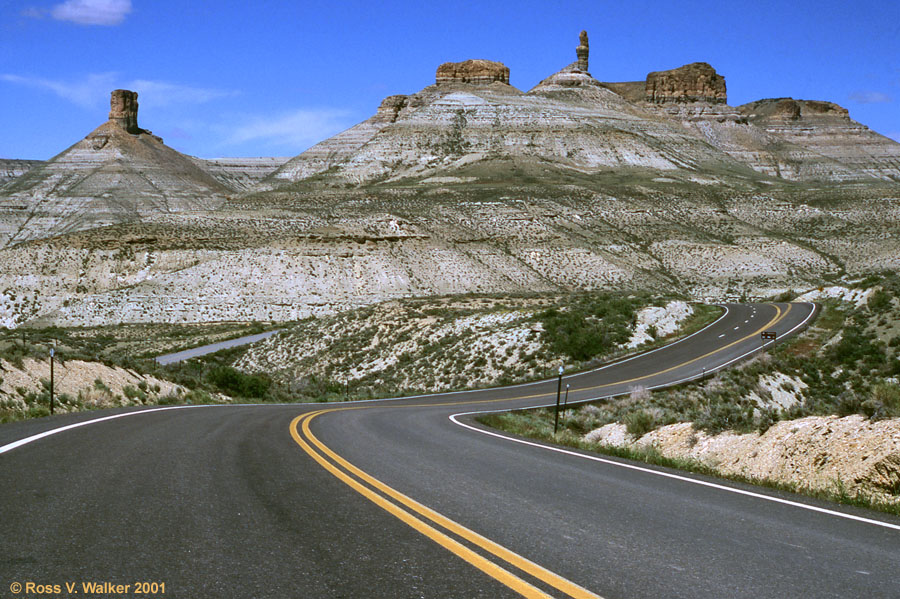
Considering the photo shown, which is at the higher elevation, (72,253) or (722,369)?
(72,253)

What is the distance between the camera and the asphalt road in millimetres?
4609

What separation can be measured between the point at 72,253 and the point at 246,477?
80389 mm

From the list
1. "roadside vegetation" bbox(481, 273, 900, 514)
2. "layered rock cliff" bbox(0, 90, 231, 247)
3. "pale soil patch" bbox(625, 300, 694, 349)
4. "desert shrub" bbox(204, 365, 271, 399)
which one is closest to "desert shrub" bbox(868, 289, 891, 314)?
"roadside vegetation" bbox(481, 273, 900, 514)

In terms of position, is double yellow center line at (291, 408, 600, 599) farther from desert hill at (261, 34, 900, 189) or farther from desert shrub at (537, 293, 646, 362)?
desert hill at (261, 34, 900, 189)

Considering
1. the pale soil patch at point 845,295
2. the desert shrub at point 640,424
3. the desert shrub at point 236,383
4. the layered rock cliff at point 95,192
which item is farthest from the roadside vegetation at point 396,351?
the layered rock cliff at point 95,192

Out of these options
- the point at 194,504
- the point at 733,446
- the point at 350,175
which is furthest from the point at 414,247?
the point at 194,504

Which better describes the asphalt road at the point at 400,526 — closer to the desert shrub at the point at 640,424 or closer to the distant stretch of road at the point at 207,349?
the desert shrub at the point at 640,424

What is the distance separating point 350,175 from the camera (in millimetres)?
127500

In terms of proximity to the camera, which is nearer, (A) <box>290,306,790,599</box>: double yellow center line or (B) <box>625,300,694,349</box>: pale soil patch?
(A) <box>290,306,790,599</box>: double yellow center line

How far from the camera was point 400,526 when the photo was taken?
19.4ft

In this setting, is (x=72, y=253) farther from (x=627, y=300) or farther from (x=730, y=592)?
(x=730, y=592)

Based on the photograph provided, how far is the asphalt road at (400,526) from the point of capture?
15.1 feet

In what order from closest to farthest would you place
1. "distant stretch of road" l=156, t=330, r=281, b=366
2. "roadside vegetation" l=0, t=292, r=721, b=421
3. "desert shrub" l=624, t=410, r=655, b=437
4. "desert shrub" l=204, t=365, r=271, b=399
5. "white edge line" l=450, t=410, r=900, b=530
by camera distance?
"white edge line" l=450, t=410, r=900, b=530 → "desert shrub" l=624, t=410, r=655, b=437 → "desert shrub" l=204, t=365, r=271, b=399 → "roadside vegetation" l=0, t=292, r=721, b=421 → "distant stretch of road" l=156, t=330, r=281, b=366

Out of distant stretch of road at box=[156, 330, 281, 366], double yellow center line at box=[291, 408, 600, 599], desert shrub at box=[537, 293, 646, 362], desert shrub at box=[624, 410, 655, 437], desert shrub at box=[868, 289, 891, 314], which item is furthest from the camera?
distant stretch of road at box=[156, 330, 281, 366]
